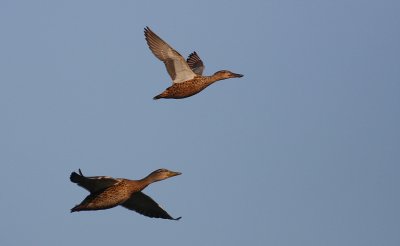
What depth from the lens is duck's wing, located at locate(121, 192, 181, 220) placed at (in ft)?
85.9

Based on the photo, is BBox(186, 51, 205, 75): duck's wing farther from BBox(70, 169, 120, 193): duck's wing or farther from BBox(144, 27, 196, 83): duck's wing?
BBox(70, 169, 120, 193): duck's wing

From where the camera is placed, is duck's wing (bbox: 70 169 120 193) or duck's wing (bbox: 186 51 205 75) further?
duck's wing (bbox: 186 51 205 75)

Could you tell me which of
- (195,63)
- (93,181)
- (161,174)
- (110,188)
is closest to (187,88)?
(195,63)

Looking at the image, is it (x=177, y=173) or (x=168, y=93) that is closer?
(x=177, y=173)

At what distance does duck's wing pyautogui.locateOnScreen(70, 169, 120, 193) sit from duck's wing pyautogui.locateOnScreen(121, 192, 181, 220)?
158cm

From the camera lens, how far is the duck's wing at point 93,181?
76.9 ft

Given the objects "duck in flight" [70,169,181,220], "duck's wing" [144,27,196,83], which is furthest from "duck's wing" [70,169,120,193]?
"duck's wing" [144,27,196,83]

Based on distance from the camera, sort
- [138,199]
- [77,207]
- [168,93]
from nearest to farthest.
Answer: [77,207]
[138,199]
[168,93]

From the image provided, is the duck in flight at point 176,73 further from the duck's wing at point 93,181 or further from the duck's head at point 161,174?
the duck's wing at point 93,181

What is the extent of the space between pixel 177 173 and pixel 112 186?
A: 180cm

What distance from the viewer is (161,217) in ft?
86.6

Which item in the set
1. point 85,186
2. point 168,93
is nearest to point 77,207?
point 85,186

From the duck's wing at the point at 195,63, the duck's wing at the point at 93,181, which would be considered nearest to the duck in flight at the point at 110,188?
the duck's wing at the point at 93,181

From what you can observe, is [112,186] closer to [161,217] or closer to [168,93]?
[161,217]
